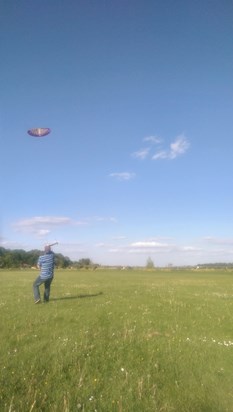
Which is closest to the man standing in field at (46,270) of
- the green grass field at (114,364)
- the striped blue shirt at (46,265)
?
the striped blue shirt at (46,265)

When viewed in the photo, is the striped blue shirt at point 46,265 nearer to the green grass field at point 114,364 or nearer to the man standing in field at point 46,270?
the man standing in field at point 46,270

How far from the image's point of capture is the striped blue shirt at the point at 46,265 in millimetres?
16500

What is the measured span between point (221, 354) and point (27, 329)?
5359mm

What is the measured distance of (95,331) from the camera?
9766mm

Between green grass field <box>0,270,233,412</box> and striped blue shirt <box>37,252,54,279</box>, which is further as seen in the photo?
striped blue shirt <box>37,252,54,279</box>

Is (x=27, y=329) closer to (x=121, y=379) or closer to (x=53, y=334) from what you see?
(x=53, y=334)

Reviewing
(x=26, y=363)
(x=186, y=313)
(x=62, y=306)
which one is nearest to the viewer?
(x=26, y=363)

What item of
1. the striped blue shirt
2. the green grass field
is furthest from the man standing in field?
the green grass field

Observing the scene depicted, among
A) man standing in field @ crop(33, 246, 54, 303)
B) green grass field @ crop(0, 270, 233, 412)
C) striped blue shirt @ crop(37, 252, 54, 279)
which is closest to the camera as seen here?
green grass field @ crop(0, 270, 233, 412)

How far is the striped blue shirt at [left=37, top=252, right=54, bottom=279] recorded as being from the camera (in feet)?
54.1

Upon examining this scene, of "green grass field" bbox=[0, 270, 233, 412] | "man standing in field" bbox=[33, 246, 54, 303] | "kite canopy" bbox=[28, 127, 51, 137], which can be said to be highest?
"kite canopy" bbox=[28, 127, 51, 137]

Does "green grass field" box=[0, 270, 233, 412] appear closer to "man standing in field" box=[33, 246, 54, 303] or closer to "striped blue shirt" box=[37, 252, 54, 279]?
"man standing in field" box=[33, 246, 54, 303]

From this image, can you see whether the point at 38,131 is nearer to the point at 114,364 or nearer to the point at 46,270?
the point at 46,270

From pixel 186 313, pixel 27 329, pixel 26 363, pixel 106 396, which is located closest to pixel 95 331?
pixel 27 329
